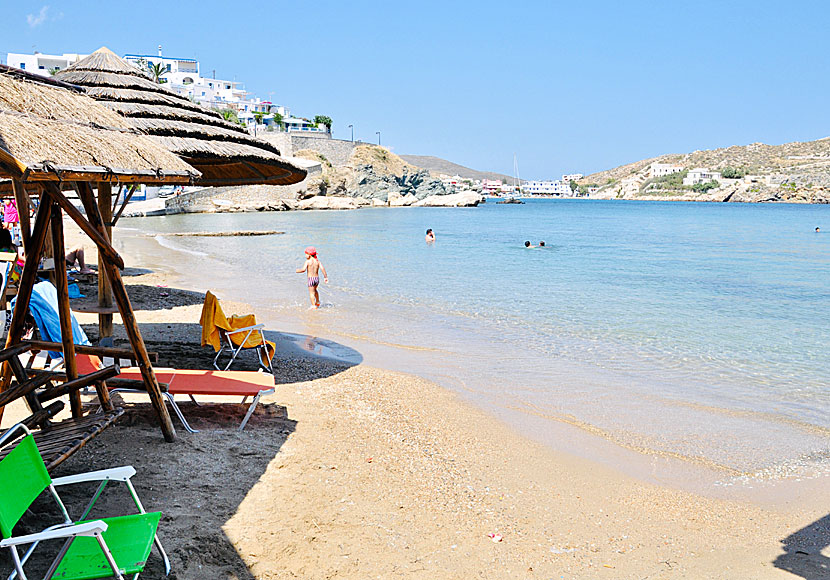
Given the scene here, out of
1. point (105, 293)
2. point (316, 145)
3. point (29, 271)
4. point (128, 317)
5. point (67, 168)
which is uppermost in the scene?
point (316, 145)

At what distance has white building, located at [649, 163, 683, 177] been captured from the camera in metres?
Result: 157

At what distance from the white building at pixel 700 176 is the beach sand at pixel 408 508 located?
142511 millimetres

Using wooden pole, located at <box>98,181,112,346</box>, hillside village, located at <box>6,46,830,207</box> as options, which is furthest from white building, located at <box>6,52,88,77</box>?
wooden pole, located at <box>98,181,112,346</box>

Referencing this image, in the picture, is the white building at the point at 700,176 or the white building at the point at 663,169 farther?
the white building at the point at 663,169

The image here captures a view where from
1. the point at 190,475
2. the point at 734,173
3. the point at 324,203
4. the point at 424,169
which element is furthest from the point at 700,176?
the point at 190,475

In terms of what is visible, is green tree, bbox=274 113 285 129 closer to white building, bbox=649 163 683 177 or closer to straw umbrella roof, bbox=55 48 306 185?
straw umbrella roof, bbox=55 48 306 185

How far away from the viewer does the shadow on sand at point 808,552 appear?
3.59 m

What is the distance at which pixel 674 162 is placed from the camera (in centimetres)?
16838

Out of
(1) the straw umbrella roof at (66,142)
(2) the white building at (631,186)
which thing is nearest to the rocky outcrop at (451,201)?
(2) the white building at (631,186)

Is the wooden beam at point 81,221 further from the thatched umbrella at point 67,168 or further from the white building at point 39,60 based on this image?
the white building at point 39,60

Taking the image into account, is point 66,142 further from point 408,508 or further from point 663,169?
point 663,169

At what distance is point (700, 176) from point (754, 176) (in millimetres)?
12308

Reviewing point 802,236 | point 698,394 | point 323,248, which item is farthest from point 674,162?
point 698,394

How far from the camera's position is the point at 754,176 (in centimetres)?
12638
